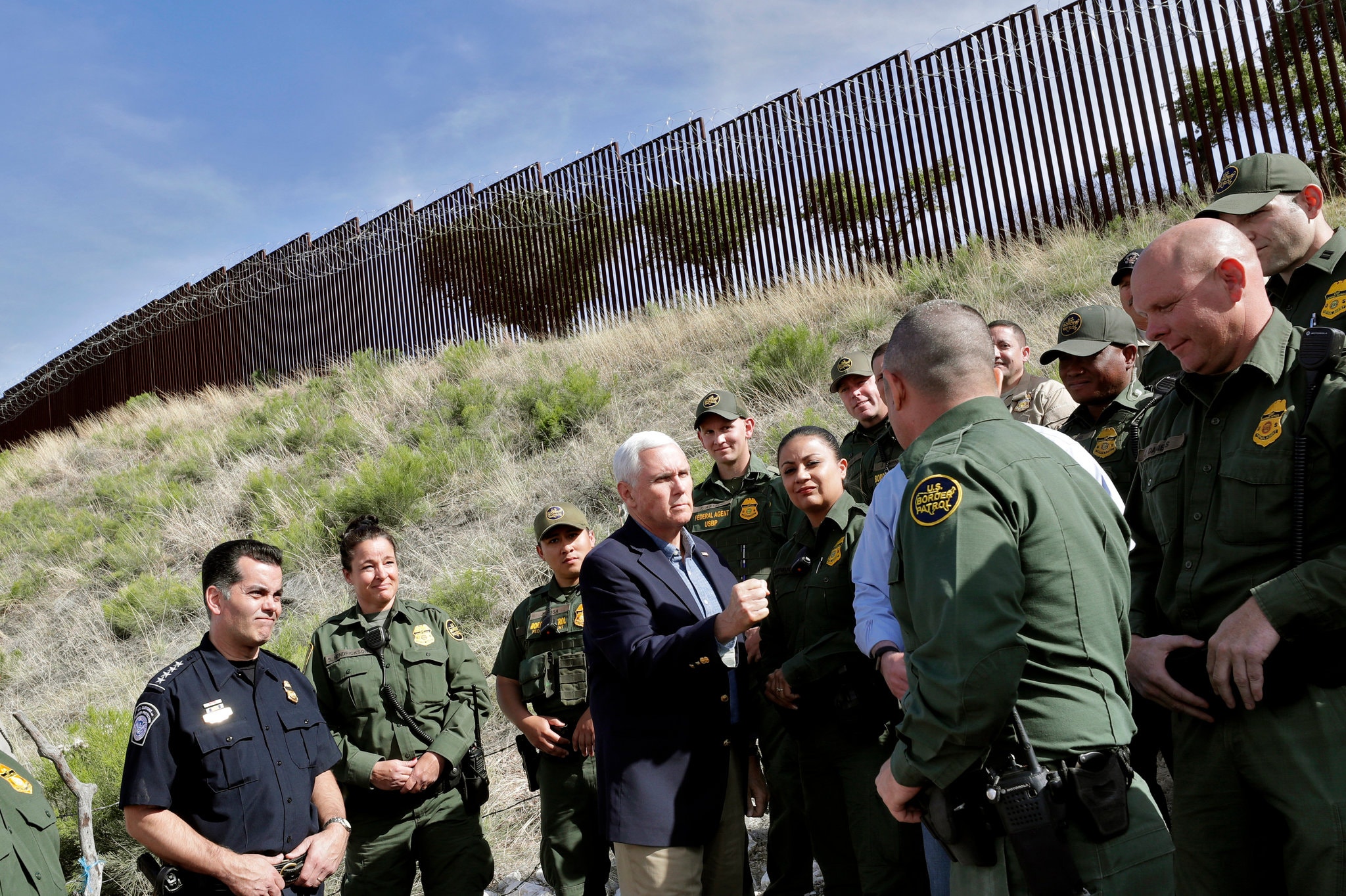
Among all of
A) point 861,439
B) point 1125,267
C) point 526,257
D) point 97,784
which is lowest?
point 97,784

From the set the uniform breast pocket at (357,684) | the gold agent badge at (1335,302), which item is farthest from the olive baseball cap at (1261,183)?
the uniform breast pocket at (357,684)

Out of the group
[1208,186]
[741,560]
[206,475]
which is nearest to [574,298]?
[206,475]

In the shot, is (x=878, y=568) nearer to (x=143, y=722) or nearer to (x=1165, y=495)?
(x=1165, y=495)

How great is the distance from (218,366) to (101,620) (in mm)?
9391

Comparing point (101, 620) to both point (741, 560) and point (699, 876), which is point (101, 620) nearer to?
point (741, 560)

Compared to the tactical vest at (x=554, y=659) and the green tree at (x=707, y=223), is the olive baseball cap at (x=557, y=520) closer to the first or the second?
the tactical vest at (x=554, y=659)

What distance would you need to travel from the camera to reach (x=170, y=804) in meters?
3.17

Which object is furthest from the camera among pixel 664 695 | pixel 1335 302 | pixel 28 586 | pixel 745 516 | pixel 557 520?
pixel 28 586

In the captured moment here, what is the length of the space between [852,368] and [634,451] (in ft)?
7.66

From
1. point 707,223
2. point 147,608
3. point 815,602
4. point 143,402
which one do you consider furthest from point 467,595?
point 143,402

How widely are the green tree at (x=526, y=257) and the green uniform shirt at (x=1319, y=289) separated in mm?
11307

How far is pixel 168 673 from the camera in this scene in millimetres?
3381

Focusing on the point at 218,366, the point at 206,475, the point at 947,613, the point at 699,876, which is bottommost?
the point at 699,876

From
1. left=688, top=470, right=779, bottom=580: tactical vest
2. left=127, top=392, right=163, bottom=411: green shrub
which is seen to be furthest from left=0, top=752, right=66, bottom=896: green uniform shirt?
left=127, top=392, right=163, bottom=411: green shrub
